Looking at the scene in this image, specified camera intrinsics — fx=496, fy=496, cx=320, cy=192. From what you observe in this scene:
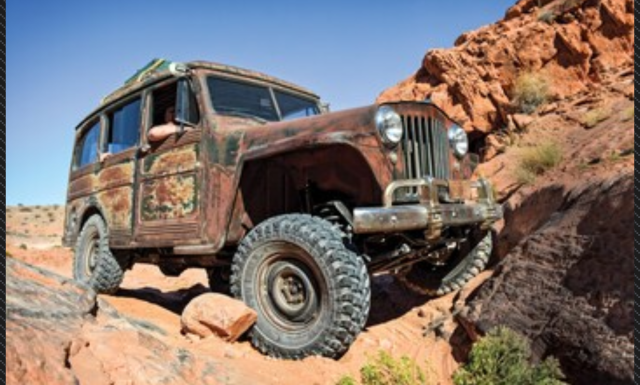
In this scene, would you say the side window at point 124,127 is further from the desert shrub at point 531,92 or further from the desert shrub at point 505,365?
the desert shrub at point 531,92

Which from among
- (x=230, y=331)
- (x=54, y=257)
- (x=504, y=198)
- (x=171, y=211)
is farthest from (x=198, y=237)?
(x=54, y=257)

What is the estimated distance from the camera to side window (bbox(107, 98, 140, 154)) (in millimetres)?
5631

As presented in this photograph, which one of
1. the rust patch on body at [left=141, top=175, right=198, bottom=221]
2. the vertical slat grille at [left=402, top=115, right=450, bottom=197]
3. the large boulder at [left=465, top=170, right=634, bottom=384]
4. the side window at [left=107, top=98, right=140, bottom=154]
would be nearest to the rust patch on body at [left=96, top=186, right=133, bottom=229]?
the rust patch on body at [left=141, top=175, right=198, bottom=221]

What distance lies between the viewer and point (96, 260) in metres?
5.97

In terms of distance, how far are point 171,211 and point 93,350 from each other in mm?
2545

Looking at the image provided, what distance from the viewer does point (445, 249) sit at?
4.56 metres

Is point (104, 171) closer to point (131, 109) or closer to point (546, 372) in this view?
point (131, 109)

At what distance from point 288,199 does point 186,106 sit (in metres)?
1.36

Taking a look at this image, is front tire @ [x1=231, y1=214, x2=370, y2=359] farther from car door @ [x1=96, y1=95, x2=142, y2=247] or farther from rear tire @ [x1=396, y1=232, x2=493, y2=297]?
car door @ [x1=96, y1=95, x2=142, y2=247]

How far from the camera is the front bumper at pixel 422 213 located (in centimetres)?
337

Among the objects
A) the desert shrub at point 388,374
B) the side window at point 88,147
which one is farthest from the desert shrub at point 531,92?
the desert shrub at point 388,374

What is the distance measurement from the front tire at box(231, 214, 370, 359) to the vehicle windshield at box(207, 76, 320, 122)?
1.48 meters

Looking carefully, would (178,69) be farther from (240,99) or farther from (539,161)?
(539,161)

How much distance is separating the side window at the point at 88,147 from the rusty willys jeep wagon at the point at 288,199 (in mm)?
586
